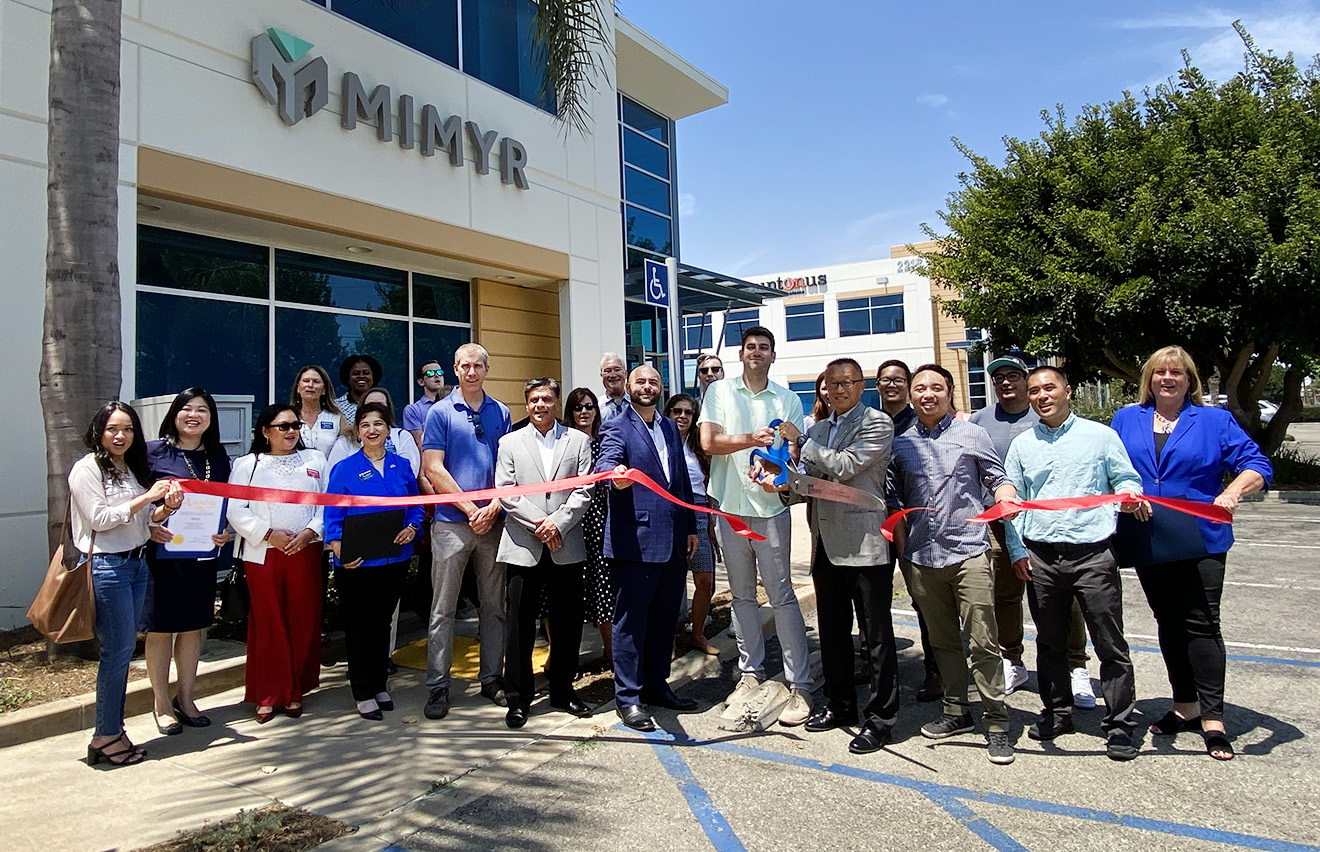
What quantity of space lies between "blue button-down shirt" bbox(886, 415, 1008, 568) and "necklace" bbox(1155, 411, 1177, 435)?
83 centimetres

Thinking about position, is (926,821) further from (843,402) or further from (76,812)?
(76,812)

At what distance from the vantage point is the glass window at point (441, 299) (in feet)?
34.3

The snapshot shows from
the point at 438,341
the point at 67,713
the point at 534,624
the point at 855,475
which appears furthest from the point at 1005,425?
the point at 438,341

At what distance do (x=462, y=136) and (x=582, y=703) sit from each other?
23.2ft

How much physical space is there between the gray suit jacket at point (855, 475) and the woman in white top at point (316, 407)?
324 centimetres

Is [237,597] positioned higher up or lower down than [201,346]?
lower down

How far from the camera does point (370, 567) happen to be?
473 cm

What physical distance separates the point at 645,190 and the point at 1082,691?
12098 mm

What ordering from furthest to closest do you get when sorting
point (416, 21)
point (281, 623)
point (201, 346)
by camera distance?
point (416, 21) → point (201, 346) → point (281, 623)

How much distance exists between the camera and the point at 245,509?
15.1 ft

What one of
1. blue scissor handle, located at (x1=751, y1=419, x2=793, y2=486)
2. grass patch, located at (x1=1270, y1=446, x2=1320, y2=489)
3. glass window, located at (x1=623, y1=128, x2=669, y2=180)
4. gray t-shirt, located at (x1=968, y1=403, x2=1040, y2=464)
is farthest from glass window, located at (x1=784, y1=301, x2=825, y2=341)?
blue scissor handle, located at (x1=751, y1=419, x2=793, y2=486)

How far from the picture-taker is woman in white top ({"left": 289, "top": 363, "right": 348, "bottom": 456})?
18.1 ft

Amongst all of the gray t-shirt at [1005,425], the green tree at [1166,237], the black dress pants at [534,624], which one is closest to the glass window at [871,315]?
the green tree at [1166,237]

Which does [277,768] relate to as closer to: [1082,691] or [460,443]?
[460,443]
